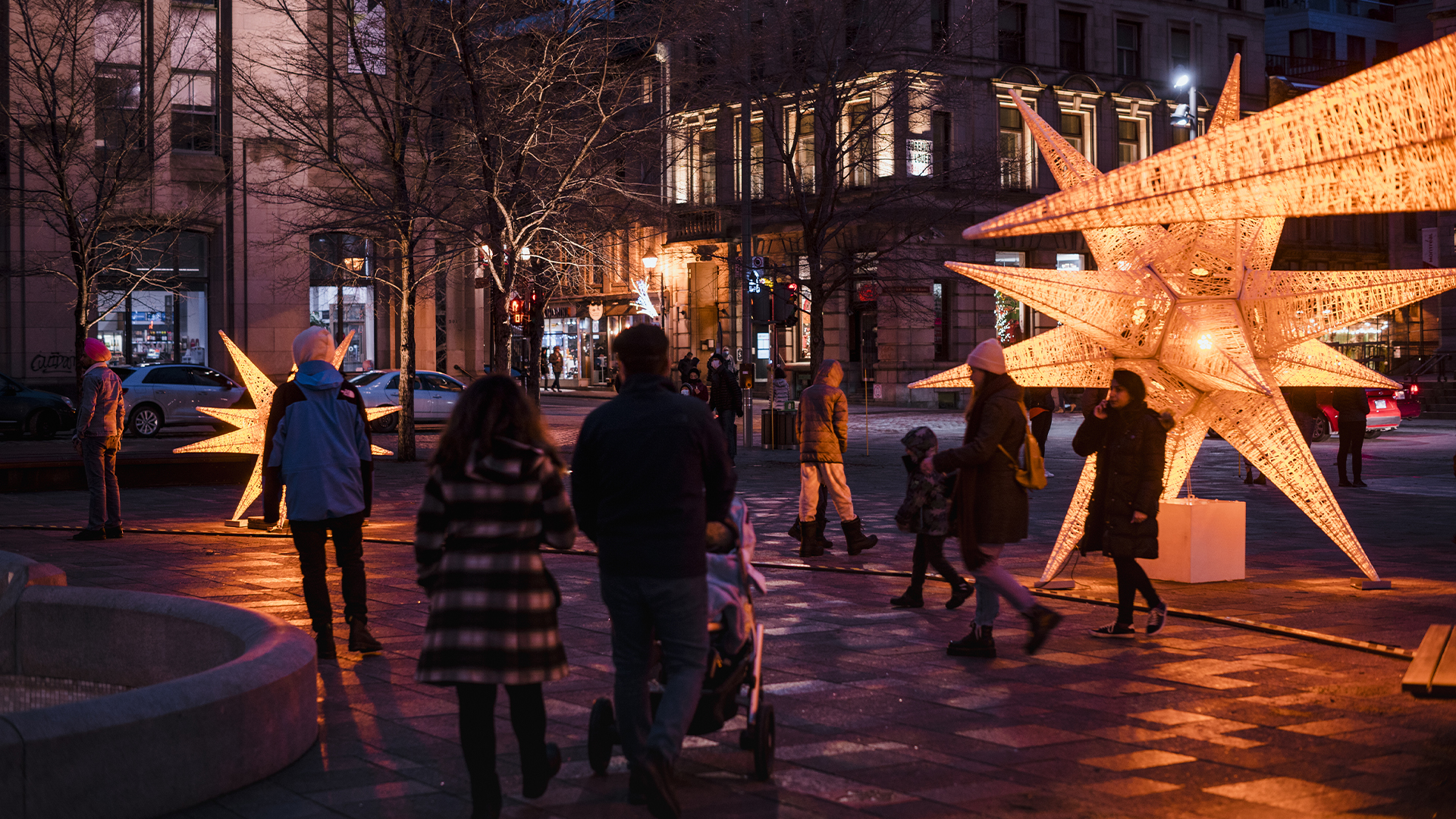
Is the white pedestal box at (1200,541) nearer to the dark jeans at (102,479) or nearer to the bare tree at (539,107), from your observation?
the dark jeans at (102,479)

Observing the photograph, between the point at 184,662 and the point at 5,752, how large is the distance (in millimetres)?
2386

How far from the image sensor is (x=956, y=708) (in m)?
7.09

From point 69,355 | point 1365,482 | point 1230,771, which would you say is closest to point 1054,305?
point 1230,771

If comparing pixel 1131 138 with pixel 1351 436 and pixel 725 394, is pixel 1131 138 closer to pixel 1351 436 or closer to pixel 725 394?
pixel 725 394

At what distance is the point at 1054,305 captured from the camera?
10.7 metres

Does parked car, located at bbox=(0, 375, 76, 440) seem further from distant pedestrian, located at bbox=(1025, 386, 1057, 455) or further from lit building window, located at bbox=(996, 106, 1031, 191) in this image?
lit building window, located at bbox=(996, 106, 1031, 191)

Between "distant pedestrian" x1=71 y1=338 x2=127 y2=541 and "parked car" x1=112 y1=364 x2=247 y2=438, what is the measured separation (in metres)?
17.9

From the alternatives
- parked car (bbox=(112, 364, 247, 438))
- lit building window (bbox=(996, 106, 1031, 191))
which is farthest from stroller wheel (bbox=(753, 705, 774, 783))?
lit building window (bbox=(996, 106, 1031, 191))

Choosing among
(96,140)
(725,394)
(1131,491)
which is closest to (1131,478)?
(1131,491)

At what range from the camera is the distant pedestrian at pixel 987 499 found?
826 centimetres

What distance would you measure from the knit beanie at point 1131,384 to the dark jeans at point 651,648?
14.9 feet

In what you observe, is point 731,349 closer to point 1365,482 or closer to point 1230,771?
point 1365,482

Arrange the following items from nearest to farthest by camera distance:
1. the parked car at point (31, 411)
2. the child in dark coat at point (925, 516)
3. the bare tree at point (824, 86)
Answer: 1. the child in dark coat at point (925, 516)
2. the bare tree at point (824, 86)
3. the parked car at point (31, 411)

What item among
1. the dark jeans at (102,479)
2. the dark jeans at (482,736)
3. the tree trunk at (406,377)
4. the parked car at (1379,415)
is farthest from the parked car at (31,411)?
the dark jeans at (482,736)
